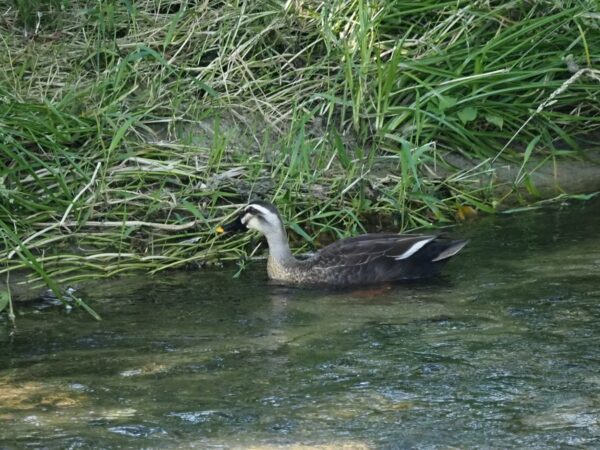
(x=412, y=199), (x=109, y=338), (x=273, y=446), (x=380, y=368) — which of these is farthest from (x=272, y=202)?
(x=273, y=446)

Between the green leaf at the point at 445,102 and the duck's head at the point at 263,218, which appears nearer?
the duck's head at the point at 263,218

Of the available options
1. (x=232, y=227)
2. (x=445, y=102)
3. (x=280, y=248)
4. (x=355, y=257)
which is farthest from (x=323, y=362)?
(x=445, y=102)

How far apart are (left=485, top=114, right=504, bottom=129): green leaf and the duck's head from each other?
2132mm

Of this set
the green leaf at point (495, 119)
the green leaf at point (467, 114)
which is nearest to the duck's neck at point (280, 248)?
the green leaf at point (467, 114)

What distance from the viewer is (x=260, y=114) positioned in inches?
387

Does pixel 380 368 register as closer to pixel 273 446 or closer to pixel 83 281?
pixel 273 446

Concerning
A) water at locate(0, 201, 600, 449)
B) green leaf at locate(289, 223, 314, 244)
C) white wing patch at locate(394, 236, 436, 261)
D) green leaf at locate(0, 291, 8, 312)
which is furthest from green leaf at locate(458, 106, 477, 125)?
green leaf at locate(0, 291, 8, 312)

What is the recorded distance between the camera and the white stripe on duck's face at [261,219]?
27.2ft

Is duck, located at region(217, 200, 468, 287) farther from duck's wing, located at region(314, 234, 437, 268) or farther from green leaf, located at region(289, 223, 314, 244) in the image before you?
green leaf, located at region(289, 223, 314, 244)

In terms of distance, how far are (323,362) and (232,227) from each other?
7.40 ft

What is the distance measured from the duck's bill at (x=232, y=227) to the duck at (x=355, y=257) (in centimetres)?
12

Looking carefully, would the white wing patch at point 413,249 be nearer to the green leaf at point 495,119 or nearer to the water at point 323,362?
the water at point 323,362

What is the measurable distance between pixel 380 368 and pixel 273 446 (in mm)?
1096

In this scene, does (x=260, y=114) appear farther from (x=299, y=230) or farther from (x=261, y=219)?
(x=261, y=219)
